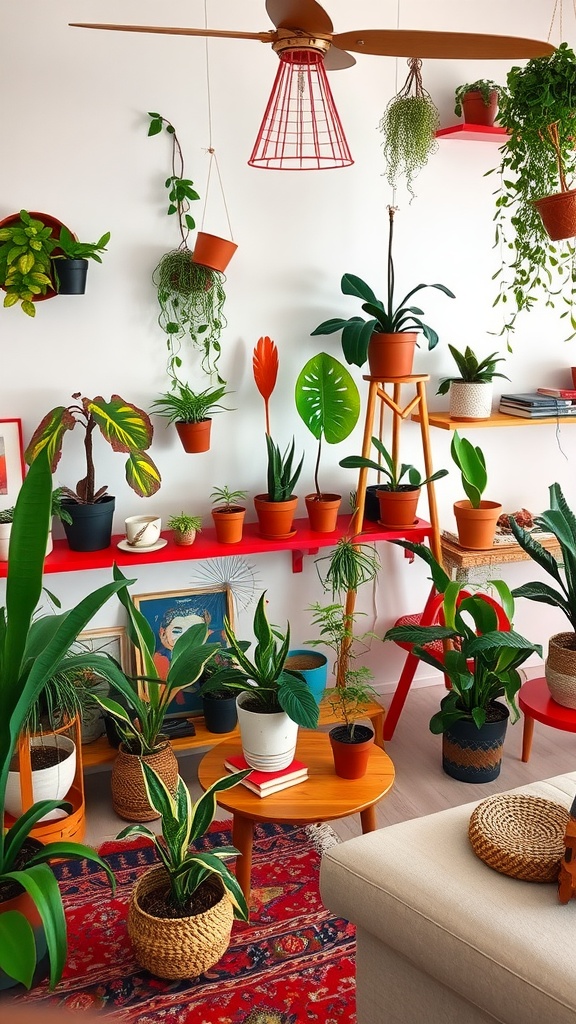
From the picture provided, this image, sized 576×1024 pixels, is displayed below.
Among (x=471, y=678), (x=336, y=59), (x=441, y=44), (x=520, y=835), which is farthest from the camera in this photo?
(x=471, y=678)

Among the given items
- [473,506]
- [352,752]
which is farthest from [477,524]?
[352,752]

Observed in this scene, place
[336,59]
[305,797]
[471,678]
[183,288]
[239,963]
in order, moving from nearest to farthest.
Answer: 1. [336,59]
2. [239,963]
3. [305,797]
4. [471,678]
5. [183,288]

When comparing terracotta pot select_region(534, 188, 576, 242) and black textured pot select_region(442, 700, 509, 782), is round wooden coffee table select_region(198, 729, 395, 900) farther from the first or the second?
terracotta pot select_region(534, 188, 576, 242)

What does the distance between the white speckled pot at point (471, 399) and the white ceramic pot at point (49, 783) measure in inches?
73.0

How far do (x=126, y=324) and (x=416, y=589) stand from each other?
1610 mm

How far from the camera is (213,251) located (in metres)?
3.01

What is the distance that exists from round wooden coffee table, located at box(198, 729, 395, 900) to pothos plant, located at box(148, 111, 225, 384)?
141cm

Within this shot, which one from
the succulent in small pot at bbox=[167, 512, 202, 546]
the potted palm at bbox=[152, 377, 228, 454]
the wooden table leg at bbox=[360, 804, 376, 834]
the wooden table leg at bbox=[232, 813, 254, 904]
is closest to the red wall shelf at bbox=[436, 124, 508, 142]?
the potted palm at bbox=[152, 377, 228, 454]

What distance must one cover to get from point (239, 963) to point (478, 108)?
2923mm

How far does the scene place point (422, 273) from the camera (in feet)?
11.5

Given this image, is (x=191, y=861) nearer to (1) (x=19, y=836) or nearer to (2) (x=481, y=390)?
(1) (x=19, y=836)

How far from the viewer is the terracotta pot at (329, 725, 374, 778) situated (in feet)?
8.09

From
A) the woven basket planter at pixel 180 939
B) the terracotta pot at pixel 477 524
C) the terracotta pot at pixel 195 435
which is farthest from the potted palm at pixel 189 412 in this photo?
the woven basket planter at pixel 180 939

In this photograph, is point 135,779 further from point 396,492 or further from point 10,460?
A: point 396,492
